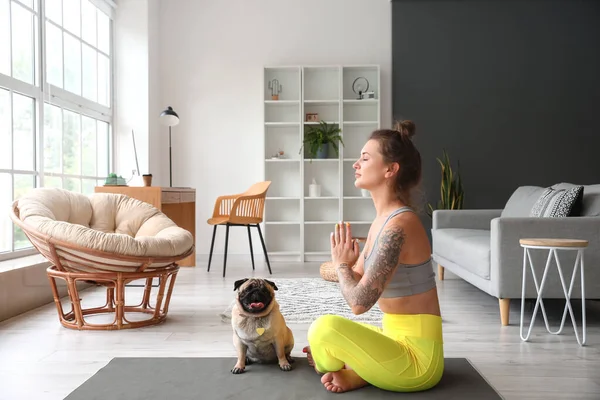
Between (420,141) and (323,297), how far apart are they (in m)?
2.81

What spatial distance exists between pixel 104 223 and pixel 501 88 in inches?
174

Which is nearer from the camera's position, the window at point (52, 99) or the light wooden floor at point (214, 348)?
the light wooden floor at point (214, 348)

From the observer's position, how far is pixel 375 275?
5.75ft

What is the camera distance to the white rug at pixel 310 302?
3285 mm

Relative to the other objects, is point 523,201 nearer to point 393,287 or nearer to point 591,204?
point 591,204

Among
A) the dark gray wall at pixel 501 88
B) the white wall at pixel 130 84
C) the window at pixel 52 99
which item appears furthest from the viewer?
the dark gray wall at pixel 501 88

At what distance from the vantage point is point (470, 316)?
3373 mm

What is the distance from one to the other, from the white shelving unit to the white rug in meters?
1.69

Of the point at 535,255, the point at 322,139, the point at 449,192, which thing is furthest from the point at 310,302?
the point at 322,139

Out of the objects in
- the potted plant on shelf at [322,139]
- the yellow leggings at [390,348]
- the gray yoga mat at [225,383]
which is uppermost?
the potted plant on shelf at [322,139]

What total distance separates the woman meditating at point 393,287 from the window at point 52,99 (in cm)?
283

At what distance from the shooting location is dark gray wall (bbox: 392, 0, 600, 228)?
6035mm

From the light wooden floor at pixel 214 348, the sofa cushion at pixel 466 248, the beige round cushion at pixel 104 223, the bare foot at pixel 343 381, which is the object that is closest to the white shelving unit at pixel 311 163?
the sofa cushion at pixel 466 248

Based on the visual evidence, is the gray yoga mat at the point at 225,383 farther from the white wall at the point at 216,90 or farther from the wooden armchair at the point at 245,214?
the white wall at the point at 216,90
